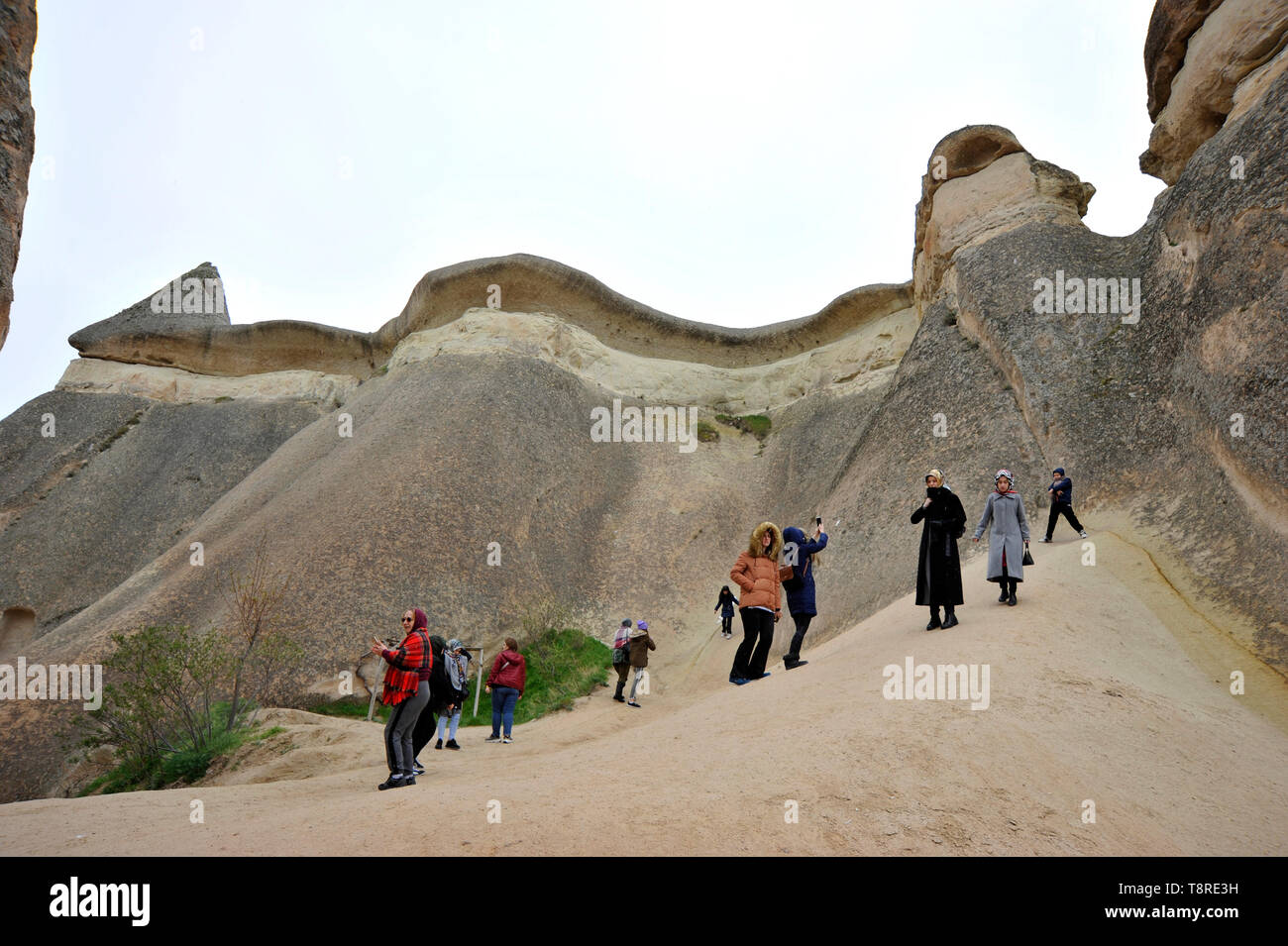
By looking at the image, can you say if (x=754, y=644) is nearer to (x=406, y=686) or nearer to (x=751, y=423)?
(x=406, y=686)

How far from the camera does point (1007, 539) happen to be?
23.4 feet

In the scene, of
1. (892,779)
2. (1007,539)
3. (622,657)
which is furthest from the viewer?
(622,657)

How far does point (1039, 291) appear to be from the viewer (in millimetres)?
13266

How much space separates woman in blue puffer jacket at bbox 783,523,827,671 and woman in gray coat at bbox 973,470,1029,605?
4.84ft

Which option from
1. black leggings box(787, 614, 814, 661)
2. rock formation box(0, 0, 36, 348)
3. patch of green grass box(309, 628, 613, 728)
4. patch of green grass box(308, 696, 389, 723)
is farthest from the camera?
patch of green grass box(309, 628, 613, 728)

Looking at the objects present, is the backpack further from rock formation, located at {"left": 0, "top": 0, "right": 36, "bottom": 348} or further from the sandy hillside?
rock formation, located at {"left": 0, "top": 0, "right": 36, "bottom": 348}

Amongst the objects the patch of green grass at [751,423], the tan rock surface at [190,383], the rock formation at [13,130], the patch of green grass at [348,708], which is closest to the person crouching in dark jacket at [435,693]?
the rock formation at [13,130]

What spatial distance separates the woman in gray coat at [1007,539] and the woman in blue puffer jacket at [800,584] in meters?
1.47

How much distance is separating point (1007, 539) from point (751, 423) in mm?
15270

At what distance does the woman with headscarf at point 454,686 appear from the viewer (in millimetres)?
7141

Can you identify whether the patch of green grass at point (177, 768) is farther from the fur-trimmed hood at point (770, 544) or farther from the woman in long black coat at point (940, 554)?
the woman in long black coat at point (940, 554)

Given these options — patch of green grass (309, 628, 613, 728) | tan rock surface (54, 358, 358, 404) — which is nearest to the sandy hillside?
patch of green grass (309, 628, 613, 728)

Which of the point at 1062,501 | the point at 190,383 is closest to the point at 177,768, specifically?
the point at 1062,501

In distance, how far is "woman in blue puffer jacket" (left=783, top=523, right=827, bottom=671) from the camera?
775cm
